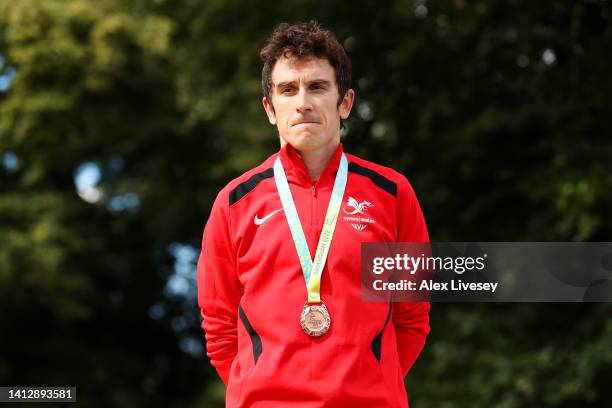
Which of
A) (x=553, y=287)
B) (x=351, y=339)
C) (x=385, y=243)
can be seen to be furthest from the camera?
(x=553, y=287)

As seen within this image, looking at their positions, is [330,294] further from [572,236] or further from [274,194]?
[572,236]

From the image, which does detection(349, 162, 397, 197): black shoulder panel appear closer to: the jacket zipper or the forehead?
the jacket zipper

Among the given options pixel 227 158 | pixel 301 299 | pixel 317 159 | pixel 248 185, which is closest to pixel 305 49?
pixel 317 159

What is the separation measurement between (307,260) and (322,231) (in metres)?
0.11

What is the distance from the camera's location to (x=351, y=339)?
3000 mm

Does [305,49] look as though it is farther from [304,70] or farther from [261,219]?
[261,219]

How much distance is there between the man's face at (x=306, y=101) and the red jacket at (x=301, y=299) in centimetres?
7

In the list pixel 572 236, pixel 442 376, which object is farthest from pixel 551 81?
pixel 442 376

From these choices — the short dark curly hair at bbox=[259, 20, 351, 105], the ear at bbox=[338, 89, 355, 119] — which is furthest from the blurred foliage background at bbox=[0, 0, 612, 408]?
the short dark curly hair at bbox=[259, 20, 351, 105]

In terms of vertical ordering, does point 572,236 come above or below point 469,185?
below

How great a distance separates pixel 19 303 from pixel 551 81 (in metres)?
8.82

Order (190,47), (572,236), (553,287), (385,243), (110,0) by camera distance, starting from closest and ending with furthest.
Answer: (385,243) < (553,287) < (572,236) < (190,47) < (110,0)

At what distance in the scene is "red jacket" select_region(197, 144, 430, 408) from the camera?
2.99m

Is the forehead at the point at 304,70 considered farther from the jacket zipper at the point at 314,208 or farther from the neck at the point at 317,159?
the jacket zipper at the point at 314,208
